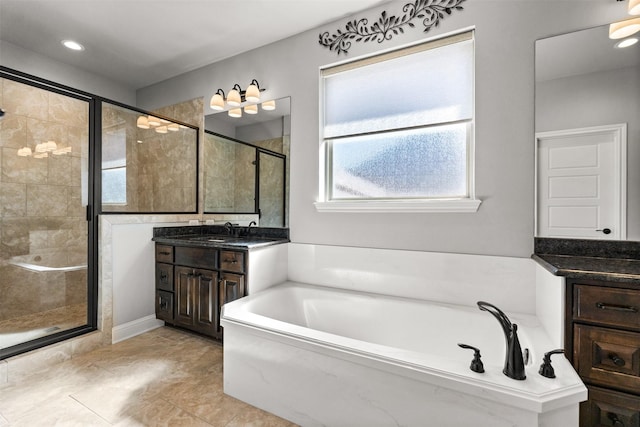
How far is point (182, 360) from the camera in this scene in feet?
7.09

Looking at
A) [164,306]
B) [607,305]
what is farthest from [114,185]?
[607,305]

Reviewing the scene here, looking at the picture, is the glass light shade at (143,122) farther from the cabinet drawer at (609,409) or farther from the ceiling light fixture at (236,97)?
the cabinet drawer at (609,409)

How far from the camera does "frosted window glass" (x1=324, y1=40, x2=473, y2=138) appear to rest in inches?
80.0

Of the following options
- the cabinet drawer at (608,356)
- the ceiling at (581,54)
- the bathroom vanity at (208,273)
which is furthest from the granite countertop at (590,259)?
the bathroom vanity at (208,273)

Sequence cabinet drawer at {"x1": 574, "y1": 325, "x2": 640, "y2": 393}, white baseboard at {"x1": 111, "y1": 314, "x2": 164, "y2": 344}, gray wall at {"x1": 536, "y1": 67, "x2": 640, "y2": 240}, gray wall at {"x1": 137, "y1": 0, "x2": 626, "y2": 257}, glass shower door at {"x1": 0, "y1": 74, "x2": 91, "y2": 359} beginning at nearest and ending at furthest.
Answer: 1. cabinet drawer at {"x1": 574, "y1": 325, "x2": 640, "y2": 393}
2. gray wall at {"x1": 536, "y1": 67, "x2": 640, "y2": 240}
3. gray wall at {"x1": 137, "y1": 0, "x2": 626, "y2": 257}
4. glass shower door at {"x1": 0, "y1": 74, "x2": 91, "y2": 359}
5. white baseboard at {"x1": 111, "y1": 314, "x2": 164, "y2": 344}

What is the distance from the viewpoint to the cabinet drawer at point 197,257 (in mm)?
2355

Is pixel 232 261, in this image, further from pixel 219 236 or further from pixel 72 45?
pixel 72 45

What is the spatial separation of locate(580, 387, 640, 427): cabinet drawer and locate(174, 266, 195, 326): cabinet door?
2578 millimetres

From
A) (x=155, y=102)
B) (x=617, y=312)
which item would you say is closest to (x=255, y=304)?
(x=617, y=312)

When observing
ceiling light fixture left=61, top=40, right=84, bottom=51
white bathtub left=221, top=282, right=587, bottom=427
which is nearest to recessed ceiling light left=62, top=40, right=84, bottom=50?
ceiling light fixture left=61, top=40, right=84, bottom=51

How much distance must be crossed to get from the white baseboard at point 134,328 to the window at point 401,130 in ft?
6.36

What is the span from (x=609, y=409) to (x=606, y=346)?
0.27 m

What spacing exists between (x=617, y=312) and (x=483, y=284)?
706mm

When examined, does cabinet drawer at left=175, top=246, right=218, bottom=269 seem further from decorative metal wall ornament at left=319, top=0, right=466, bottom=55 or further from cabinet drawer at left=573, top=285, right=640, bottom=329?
cabinet drawer at left=573, top=285, right=640, bottom=329
